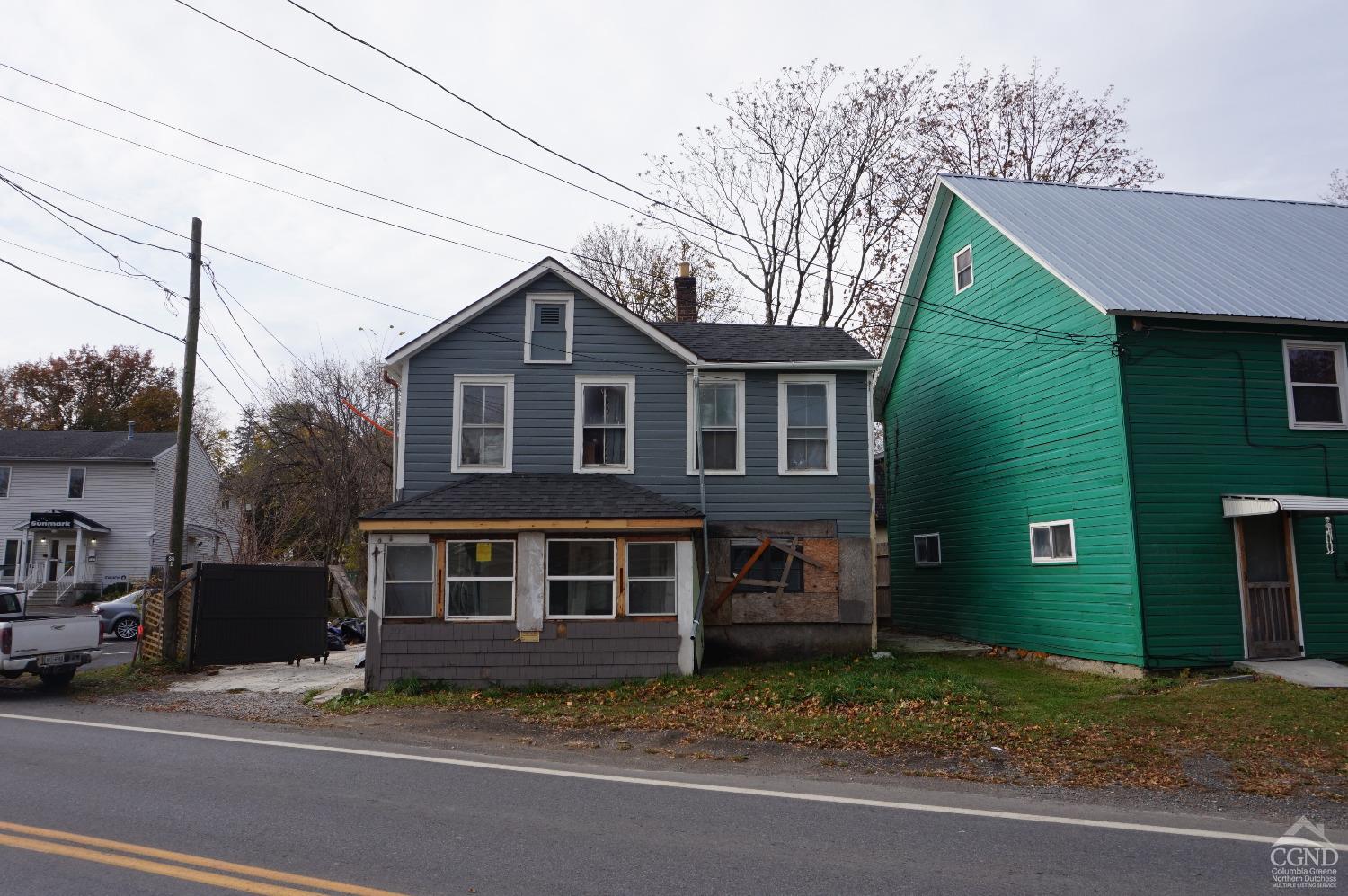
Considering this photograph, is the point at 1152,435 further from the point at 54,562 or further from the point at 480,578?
the point at 54,562

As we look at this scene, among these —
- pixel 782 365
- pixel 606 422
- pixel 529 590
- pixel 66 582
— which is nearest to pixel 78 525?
pixel 66 582

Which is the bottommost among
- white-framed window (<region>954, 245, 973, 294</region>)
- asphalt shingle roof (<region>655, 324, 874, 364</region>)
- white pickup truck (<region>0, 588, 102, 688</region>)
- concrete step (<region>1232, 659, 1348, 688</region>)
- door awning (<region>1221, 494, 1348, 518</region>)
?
concrete step (<region>1232, 659, 1348, 688</region>)

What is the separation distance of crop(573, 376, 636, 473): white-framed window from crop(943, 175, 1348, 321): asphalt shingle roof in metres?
7.49

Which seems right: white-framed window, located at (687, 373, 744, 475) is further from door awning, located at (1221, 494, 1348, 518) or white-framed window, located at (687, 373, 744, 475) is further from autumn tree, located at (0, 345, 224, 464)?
autumn tree, located at (0, 345, 224, 464)

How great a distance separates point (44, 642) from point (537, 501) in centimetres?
779

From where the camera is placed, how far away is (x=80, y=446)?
38125 millimetres

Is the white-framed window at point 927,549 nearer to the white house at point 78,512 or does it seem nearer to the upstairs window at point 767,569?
the upstairs window at point 767,569

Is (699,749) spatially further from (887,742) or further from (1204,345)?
(1204,345)

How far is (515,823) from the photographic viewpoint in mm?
6543

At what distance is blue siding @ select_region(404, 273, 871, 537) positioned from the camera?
1591cm

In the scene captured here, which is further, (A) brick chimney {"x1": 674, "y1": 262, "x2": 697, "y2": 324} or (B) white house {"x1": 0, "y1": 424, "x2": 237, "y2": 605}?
(B) white house {"x1": 0, "y1": 424, "x2": 237, "y2": 605}

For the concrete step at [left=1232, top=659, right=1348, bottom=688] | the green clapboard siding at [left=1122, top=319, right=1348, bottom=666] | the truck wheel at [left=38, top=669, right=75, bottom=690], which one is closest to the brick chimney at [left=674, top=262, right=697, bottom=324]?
the green clapboard siding at [left=1122, top=319, right=1348, bottom=666]

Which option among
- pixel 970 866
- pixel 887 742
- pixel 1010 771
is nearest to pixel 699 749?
pixel 887 742

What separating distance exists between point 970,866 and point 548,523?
9172mm
